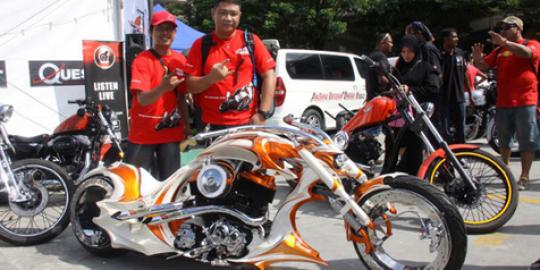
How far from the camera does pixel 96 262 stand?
3.73 metres

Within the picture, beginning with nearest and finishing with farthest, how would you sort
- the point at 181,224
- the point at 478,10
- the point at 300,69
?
1. the point at 181,224
2. the point at 300,69
3. the point at 478,10

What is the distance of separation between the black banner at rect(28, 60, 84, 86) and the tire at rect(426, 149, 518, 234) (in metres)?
4.87

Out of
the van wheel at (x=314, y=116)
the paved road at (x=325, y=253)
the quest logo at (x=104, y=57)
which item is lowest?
the van wheel at (x=314, y=116)

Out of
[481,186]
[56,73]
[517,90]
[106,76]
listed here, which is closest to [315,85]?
[106,76]

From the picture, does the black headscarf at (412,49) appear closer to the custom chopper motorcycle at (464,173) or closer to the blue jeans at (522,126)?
the custom chopper motorcycle at (464,173)

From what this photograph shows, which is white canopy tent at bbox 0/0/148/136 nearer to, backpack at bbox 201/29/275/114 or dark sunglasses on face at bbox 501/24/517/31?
backpack at bbox 201/29/275/114

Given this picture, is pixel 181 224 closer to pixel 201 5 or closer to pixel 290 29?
pixel 290 29

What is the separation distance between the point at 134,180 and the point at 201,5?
57.4 feet

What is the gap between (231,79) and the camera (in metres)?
3.62

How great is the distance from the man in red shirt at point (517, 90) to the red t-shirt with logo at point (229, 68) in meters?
2.95

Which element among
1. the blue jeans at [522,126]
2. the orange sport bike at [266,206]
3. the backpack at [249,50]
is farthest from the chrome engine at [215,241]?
the blue jeans at [522,126]

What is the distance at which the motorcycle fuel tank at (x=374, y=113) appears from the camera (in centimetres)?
428

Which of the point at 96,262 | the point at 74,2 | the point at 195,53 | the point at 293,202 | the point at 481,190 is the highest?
the point at 74,2

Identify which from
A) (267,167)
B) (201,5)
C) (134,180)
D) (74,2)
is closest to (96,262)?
(134,180)
